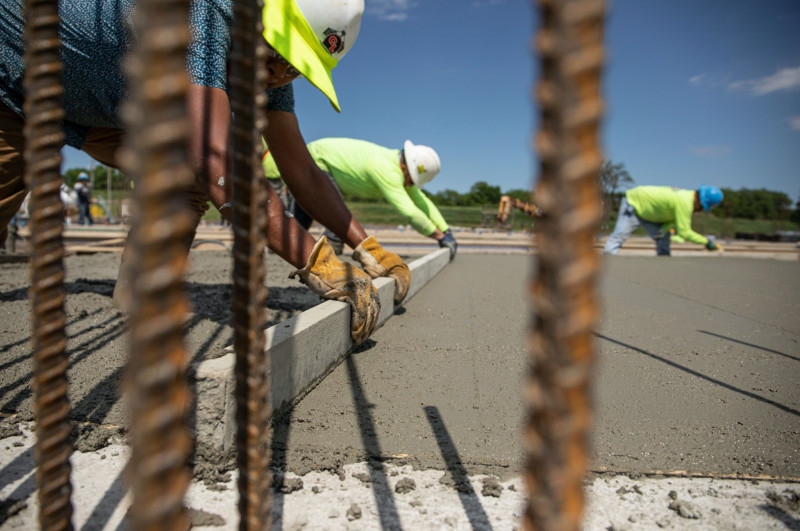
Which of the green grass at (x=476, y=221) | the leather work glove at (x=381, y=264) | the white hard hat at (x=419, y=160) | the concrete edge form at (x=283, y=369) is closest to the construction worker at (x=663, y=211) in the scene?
the white hard hat at (x=419, y=160)

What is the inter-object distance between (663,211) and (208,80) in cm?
957

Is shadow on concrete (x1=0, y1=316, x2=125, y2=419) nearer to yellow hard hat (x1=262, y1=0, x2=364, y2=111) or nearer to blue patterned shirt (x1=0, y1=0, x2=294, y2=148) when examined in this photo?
blue patterned shirt (x1=0, y1=0, x2=294, y2=148)

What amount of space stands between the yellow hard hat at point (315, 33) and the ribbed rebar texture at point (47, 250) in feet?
4.62

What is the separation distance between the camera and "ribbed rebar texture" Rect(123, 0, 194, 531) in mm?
427

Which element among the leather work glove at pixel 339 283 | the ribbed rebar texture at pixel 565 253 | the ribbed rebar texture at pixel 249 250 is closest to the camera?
the ribbed rebar texture at pixel 565 253

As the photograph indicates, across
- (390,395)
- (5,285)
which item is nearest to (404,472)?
(390,395)

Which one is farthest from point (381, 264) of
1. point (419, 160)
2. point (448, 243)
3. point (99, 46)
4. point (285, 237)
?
point (448, 243)

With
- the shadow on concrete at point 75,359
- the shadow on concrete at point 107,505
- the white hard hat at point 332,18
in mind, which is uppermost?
the white hard hat at point 332,18

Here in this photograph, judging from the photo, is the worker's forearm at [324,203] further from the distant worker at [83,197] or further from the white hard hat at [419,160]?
the distant worker at [83,197]

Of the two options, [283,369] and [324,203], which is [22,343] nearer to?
[283,369]

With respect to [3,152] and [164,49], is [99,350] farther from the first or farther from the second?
[164,49]

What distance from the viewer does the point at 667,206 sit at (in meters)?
9.31

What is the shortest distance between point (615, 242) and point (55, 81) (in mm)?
10223

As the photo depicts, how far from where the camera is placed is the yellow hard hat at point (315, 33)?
6.64 feet
